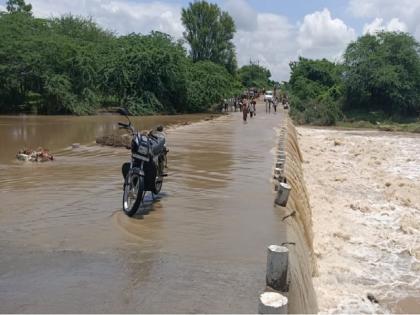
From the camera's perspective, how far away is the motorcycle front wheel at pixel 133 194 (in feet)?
25.3

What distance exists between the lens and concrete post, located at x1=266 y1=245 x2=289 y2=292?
5008 millimetres

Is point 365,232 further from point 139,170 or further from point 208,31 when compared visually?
point 208,31

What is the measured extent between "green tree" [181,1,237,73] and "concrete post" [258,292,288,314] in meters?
62.5

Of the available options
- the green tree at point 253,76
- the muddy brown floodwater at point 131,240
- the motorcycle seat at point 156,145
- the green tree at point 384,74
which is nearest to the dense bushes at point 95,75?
the green tree at point 384,74

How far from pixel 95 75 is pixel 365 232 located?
32862 mm

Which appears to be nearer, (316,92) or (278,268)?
(278,268)

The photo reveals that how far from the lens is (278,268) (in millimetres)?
5023

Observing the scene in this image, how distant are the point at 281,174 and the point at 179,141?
900 centimetres

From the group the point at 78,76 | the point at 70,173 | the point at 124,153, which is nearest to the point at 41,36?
the point at 78,76

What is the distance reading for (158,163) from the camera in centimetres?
865

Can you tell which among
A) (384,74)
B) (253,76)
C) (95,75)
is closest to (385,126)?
(384,74)

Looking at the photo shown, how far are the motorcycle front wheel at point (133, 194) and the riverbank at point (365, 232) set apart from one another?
305 centimetres

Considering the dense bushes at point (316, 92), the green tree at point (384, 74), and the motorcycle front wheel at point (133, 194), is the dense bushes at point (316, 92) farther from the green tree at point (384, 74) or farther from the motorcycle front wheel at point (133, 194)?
the motorcycle front wheel at point (133, 194)

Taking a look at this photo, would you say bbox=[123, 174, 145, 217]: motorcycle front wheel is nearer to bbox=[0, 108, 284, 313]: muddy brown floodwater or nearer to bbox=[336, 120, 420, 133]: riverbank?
bbox=[0, 108, 284, 313]: muddy brown floodwater
